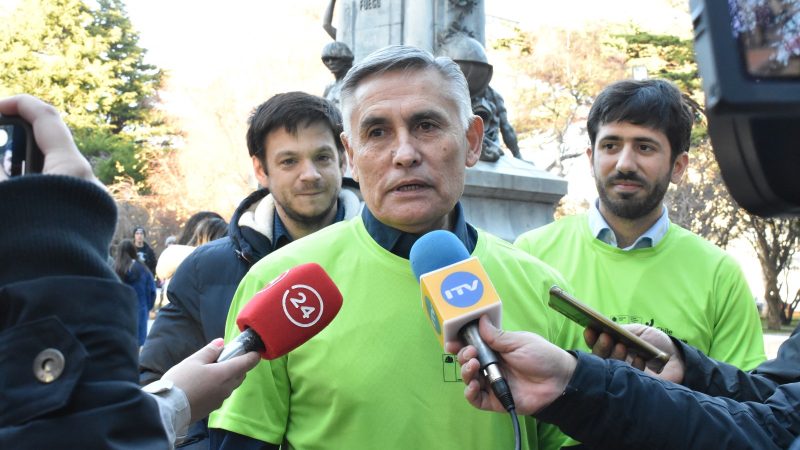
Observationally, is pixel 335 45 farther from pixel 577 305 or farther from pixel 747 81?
pixel 747 81

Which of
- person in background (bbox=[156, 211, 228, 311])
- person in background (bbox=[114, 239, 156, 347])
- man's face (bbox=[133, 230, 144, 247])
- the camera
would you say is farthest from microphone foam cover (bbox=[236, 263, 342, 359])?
man's face (bbox=[133, 230, 144, 247])

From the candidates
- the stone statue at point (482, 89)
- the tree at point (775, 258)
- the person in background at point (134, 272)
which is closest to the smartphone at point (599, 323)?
the stone statue at point (482, 89)

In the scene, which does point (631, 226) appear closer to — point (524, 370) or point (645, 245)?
point (645, 245)

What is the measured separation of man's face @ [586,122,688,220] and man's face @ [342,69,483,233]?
1.41 metres

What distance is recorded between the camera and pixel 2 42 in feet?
137

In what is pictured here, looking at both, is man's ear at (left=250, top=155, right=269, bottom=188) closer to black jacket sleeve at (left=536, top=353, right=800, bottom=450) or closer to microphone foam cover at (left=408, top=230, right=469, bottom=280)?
microphone foam cover at (left=408, top=230, right=469, bottom=280)

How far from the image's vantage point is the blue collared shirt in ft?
12.9

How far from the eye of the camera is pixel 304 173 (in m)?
4.07

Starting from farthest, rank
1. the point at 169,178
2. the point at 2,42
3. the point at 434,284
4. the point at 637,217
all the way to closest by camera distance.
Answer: the point at 2,42 → the point at 169,178 → the point at 637,217 → the point at 434,284

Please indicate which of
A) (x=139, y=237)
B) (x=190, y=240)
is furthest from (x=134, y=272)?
(x=190, y=240)

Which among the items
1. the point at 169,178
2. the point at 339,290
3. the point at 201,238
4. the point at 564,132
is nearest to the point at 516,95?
the point at 564,132

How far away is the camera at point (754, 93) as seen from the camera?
990 millimetres

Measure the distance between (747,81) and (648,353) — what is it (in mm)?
1484

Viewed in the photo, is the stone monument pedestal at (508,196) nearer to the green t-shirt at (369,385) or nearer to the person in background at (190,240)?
the person in background at (190,240)
